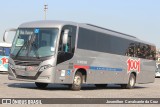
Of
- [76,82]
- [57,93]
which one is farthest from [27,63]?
[76,82]

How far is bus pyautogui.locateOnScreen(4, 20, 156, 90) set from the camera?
19234 mm

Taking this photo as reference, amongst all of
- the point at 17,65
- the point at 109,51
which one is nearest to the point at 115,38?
the point at 109,51

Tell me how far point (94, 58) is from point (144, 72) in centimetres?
741

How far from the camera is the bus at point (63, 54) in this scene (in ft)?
63.1

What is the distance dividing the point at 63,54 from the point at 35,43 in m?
1.29

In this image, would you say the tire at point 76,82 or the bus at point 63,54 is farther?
the tire at point 76,82

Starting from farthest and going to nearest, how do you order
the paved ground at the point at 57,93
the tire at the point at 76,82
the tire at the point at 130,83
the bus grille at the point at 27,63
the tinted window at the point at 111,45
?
1. the tire at the point at 130,83
2. the tinted window at the point at 111,45
3. the tire at the point at 76,82
4. the bus grille at the point at 27,63
5. the paved ground at the point at 57,93

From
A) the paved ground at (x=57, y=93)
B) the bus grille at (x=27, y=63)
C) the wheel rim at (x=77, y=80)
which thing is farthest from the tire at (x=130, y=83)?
the bus grille at (x=27, y=63)

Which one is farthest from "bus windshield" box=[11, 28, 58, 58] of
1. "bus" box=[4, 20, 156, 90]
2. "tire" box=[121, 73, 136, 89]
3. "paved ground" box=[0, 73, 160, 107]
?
"tire" box=[121, 73, 136, 89]

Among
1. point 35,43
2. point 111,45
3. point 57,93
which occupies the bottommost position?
point 57,93

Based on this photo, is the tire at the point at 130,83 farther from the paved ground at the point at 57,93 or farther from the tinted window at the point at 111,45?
the paved ground at the point at 57,93

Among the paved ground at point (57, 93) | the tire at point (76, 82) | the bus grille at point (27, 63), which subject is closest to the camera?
the paved ground at point (57, 93)

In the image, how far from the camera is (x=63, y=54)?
64.5 feet

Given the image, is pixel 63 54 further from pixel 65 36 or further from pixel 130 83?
pixel 130 83
